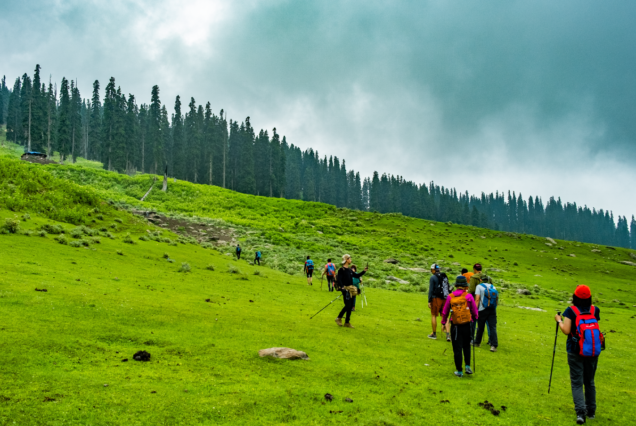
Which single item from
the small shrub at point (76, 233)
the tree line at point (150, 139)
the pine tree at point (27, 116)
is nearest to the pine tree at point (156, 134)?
the tree line at point (150, 139)

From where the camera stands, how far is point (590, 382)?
25.8ft

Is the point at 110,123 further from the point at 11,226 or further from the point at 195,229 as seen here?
the point at 11,226

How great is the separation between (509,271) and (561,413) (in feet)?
163

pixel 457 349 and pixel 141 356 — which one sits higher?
pixel 141 356

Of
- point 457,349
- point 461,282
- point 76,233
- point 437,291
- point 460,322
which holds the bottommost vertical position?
point 457,349

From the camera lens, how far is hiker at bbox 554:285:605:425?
25.3ft

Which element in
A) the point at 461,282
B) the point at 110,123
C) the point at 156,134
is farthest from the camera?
the point at 156,134

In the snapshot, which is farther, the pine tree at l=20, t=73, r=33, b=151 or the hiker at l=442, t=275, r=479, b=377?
the pine tree at l=20, t=73, r=33, b=151

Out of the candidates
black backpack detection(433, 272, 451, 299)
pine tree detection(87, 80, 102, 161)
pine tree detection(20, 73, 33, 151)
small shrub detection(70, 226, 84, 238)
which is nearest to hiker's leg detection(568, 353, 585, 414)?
black backpack detection(433, 272, 451, 299)

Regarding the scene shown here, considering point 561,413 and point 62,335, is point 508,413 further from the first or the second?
point 62,335

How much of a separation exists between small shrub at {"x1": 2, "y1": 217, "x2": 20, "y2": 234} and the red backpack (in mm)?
27772

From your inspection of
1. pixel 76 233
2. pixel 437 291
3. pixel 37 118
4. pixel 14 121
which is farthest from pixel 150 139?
pixel 437 291

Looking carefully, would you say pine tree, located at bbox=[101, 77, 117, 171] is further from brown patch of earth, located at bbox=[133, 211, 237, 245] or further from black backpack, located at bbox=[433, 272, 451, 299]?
black backpack, located at bbox=[433, 272, 451, 299]

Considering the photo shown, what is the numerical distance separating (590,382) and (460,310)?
10.4ft
